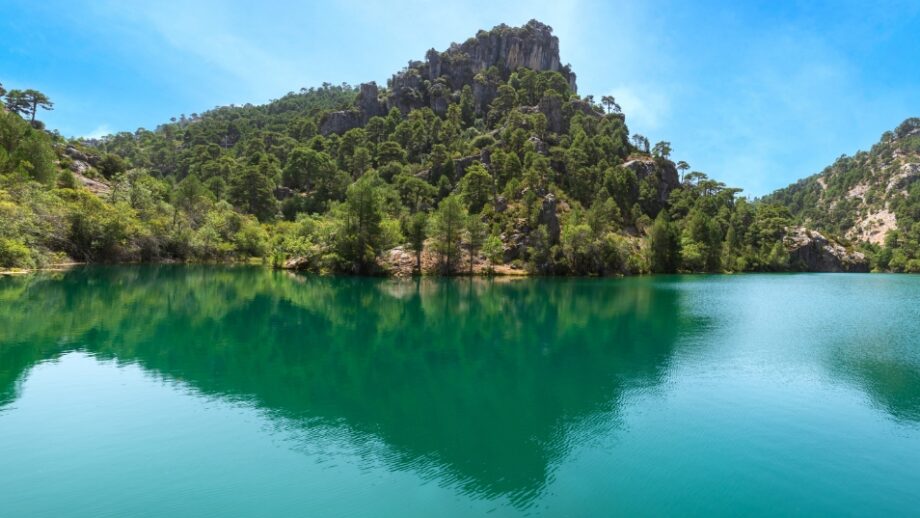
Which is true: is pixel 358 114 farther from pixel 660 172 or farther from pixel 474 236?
pixel 660 172

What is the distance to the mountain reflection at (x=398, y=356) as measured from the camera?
47.9ft

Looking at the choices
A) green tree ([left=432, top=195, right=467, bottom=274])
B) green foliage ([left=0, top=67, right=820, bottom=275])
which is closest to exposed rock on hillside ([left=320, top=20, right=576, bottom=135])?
green foliage ([left=0, top=67, right=820, bottom=275])

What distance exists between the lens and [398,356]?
83.7ft

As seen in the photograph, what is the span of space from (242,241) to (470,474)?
4062 inches

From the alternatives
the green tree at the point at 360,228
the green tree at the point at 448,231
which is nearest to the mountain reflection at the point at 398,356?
the green tree at the point at 360,228

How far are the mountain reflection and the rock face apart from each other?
120m

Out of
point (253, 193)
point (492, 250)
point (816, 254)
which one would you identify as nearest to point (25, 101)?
point (253, 193)

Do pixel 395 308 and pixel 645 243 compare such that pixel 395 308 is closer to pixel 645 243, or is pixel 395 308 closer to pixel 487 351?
pixel 487 351

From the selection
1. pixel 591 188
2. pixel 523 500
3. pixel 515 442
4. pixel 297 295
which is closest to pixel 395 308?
pixel 297 295

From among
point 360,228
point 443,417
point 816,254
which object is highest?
point 360,228

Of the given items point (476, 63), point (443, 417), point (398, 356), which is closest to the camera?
point (443, 417)

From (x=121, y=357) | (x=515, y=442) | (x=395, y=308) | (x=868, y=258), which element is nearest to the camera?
(x=515, y=442)

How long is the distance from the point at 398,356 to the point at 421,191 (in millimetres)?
93241

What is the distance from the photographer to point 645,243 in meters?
112
